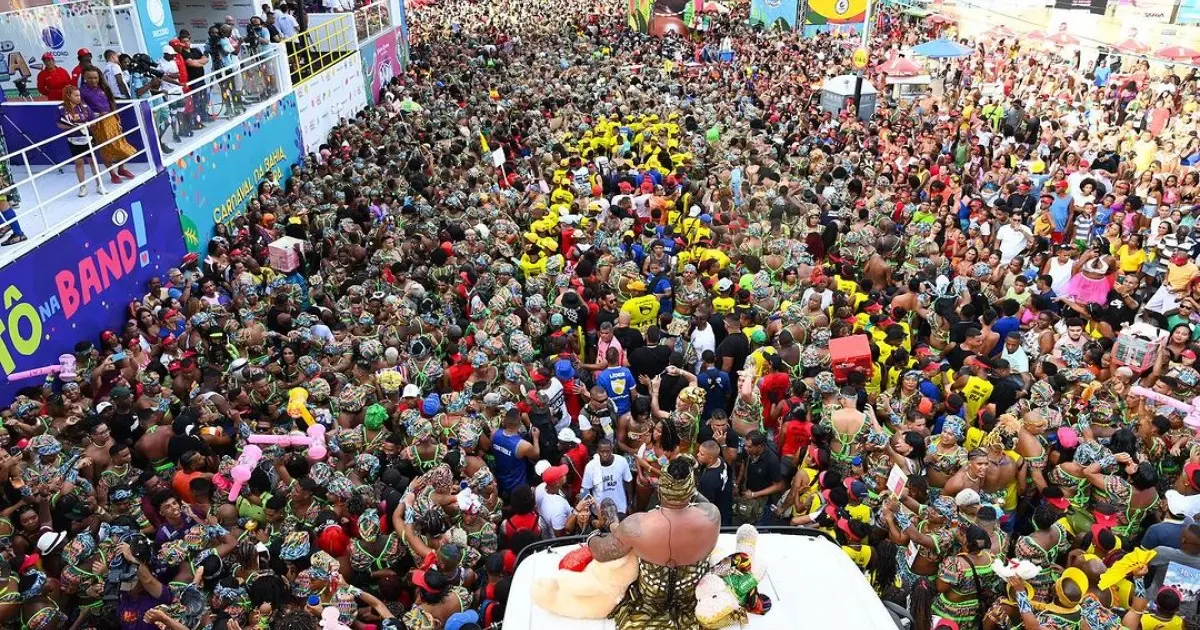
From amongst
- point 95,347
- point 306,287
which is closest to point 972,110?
point 306,287

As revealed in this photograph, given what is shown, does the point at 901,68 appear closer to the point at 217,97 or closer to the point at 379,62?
the point at 379,62

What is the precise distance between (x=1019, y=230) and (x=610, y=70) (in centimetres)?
1336

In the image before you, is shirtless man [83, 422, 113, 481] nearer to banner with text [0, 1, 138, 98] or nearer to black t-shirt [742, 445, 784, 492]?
black t-shirt [742, 445, 784, 492]

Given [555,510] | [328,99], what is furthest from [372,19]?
[555,510]

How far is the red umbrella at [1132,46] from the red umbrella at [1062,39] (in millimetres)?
1207

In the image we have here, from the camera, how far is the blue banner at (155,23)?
1215cm

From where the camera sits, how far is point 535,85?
19844 mm

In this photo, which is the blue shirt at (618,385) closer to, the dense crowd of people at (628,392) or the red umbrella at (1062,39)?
the dense crowd of people at (628,392)

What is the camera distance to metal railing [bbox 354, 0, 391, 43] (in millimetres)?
20312

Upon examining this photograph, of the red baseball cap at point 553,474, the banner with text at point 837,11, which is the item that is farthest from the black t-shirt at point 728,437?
the banner with text at point 837,11

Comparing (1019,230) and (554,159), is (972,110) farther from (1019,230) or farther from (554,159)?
(554,159)

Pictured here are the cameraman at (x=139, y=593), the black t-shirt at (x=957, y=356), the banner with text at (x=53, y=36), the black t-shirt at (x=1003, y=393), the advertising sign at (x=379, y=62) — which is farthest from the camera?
the advertising sign at (x=379, y=62)

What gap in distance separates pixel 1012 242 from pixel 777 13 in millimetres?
22303

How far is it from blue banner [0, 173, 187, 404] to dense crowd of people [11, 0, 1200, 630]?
13.9 inches
